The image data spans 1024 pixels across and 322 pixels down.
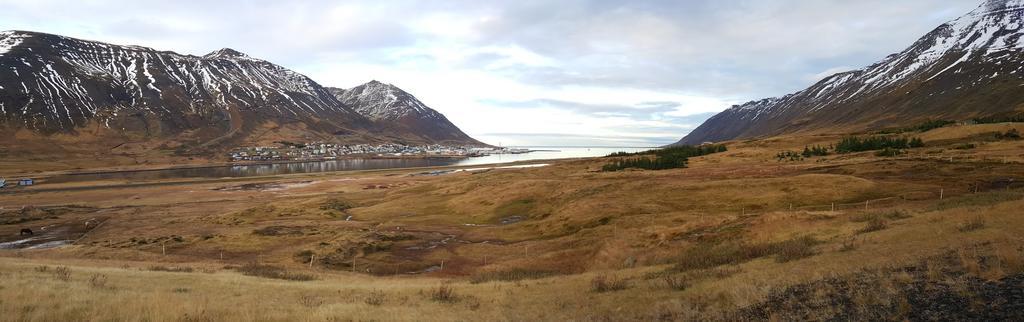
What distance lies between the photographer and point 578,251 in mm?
32406

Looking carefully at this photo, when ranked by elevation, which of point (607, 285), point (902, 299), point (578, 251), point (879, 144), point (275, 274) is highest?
point (879, 144)

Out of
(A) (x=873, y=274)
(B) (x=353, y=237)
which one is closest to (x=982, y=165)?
(A) (x=873, y=274)

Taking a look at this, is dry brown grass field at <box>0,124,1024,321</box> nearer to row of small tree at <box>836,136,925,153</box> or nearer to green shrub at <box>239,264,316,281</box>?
green shrub at <box>239,264,316,281</box>

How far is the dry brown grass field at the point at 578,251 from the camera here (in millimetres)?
12438

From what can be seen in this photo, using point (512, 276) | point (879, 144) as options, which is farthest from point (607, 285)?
point (879, 144)

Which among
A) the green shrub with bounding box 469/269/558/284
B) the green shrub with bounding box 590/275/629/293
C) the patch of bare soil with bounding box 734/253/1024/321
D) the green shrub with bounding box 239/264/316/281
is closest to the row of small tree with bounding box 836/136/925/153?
the green shrub with bounding box 469/269/558/284

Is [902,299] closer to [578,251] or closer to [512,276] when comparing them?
[512,276]

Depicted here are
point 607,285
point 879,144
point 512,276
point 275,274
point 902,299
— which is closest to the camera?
point 902,299

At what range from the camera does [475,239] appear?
4081 cm

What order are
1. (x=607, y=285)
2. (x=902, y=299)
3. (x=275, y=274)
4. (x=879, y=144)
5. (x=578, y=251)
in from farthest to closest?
(x=879, y=144)
(x=578, y=251)
(x=275, y=274)
(x=607, y=285)
(x=902, y=299)

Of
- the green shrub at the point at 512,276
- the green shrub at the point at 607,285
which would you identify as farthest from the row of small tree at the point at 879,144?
the green shrub at the point at 607,285

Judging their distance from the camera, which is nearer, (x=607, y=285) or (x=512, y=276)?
(x=607, y=285)

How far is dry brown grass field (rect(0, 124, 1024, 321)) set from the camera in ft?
40.8

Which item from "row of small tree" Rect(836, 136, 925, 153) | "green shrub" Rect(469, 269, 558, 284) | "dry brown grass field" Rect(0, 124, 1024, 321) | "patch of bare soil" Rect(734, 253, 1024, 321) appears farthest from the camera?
"row of small tree" Rect(836, 136, 925, 153)
